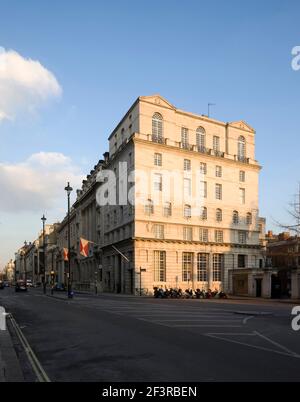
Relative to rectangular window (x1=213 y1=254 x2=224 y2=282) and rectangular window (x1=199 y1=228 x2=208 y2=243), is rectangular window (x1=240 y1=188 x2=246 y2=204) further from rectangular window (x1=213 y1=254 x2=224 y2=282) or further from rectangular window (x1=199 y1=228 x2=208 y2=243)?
rectangular window (x1=213 y1=254 x2=224 y2=282)

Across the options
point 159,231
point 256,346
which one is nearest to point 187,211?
point 159,231

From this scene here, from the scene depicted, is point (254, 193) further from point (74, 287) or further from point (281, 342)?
point (281, 342)

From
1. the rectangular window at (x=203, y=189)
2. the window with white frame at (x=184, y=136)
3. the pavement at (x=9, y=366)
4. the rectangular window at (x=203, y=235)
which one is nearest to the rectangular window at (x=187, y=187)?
the rectangular window at (x=203, y=189)

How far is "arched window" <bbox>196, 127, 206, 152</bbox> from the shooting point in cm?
7506

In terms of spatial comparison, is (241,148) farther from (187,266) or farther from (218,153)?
(187,266)

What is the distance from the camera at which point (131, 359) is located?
11.0m

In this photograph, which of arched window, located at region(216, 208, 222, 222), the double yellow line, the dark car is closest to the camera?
the double yellow line

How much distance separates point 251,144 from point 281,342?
70.8 meters

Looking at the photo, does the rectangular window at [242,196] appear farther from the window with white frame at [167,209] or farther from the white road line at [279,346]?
the white road line at [279,346]

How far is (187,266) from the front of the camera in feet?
232

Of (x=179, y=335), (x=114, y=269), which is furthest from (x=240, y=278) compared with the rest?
(x=179, y=335)

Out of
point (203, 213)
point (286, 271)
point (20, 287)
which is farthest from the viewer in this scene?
point (20, 287)

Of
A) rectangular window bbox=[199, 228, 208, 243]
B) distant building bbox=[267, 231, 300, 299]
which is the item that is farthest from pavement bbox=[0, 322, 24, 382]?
rectangular window bbox=[199, 228, 208, 243]

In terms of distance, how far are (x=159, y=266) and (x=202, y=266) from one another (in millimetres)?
8108
